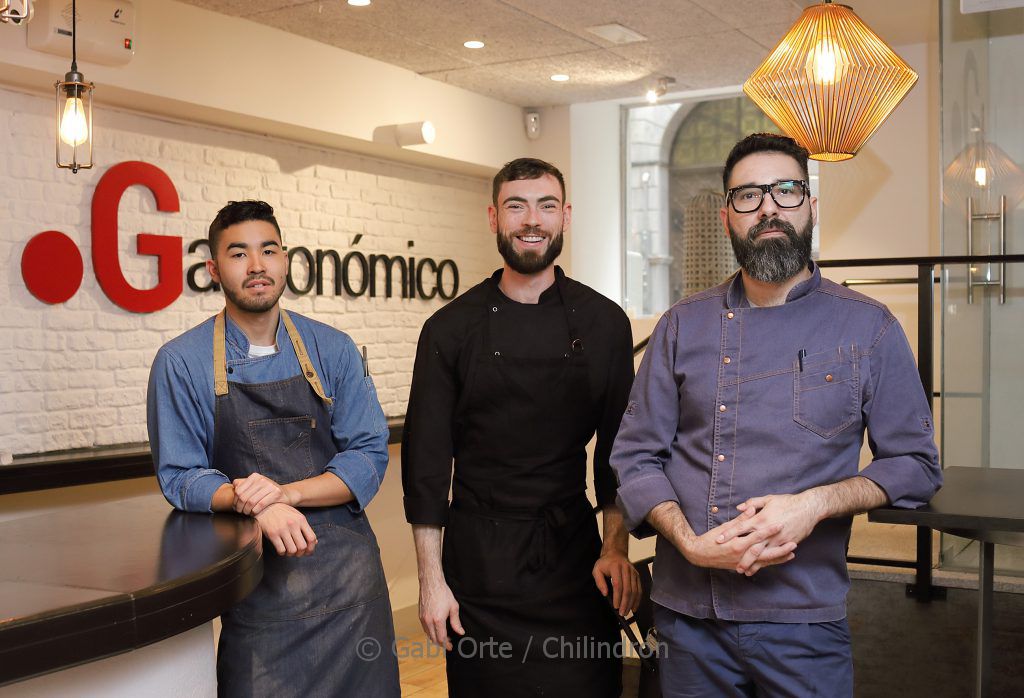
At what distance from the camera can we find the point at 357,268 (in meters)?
5.72

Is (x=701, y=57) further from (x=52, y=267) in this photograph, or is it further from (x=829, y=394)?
(x=829, y=394)

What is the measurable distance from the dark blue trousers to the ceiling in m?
3.25

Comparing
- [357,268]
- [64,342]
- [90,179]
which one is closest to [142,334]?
[64,342]

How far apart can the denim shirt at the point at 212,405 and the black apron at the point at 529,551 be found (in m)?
0.24

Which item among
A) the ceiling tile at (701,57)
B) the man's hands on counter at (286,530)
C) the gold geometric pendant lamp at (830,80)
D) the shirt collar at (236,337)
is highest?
the ceiling tile at (701,57)

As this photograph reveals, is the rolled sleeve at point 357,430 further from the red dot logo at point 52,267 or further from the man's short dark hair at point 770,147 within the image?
the red dot logo at point 52,267

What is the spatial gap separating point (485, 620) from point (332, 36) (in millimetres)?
3367

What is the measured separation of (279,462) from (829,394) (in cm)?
119

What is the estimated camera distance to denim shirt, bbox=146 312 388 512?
2275mm

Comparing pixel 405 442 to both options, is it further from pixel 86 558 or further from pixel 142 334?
pixel 142 334

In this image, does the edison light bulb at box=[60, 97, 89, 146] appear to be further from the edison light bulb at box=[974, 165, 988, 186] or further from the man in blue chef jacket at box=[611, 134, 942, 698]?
the edison light bulb at box=[974, 165, 988, 186]

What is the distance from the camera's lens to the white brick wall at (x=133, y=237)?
4062 millimetres

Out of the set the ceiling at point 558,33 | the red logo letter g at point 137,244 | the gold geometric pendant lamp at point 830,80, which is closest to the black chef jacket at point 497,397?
the gold geometric pendant lamp at point 830,80

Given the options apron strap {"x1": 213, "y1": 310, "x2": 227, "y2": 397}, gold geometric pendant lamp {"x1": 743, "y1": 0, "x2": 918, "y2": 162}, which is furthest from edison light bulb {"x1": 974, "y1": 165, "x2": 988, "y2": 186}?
apron strap {"x1": 213, "y1": 310, "x2": 227, "y2": 397}
